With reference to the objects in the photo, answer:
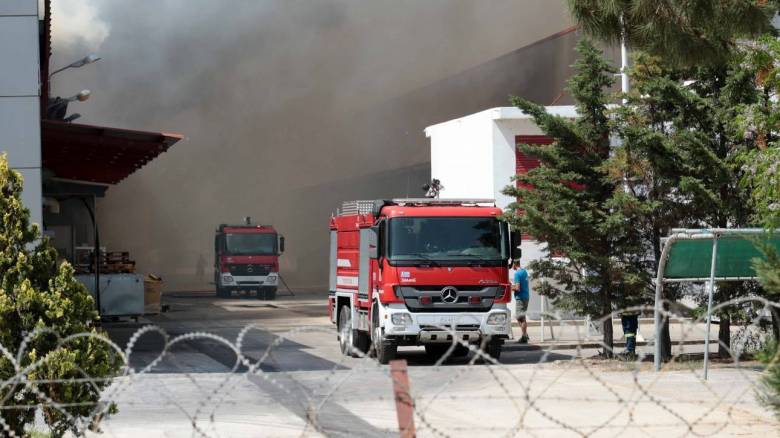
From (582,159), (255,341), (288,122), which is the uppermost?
(288,122)

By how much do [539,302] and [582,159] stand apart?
9.31 m

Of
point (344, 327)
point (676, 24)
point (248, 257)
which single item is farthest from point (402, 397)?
point (248, 257)

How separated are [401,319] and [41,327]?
8496 millimetres

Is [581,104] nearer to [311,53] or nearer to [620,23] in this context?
[620,23]

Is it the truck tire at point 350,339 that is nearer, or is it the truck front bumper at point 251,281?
the truck tire at point 350,339

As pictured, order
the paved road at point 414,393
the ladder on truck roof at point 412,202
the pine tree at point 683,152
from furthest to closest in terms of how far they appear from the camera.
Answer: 1. the ladder on truck roof at point 412,202
2. the pine tree at point 683,152
3. the paved road at point 414,393

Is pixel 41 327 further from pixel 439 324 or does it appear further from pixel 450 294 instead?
pixel 450 294

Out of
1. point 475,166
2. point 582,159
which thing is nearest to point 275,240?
point 475,166

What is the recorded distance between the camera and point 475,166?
26406mm

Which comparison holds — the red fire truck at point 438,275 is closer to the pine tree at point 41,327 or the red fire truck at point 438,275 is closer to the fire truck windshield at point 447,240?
the fire truck windshield at point 447,240

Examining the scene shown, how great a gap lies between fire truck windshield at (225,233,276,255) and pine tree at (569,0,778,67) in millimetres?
28961

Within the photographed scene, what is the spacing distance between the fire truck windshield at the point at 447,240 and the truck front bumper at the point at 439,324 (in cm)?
72

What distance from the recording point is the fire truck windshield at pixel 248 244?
3909cm

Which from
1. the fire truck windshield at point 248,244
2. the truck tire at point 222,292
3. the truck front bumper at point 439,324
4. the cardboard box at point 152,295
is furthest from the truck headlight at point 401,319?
the truck tire at point 222,292
